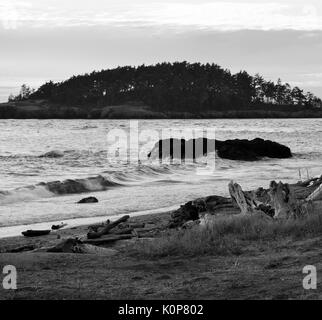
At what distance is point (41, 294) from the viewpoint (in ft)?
23.2

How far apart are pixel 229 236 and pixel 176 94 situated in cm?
16428

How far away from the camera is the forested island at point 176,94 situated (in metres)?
168

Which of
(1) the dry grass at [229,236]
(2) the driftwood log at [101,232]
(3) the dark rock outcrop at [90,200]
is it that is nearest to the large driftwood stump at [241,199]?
(1) the dry grass at [229,236]

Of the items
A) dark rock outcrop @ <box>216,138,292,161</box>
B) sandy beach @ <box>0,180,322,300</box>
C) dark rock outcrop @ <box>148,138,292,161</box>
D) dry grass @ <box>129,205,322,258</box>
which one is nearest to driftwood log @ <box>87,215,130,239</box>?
sandy beach @ <box>0,180,322,300</box>

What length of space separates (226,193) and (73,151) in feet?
75.5

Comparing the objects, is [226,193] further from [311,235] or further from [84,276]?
[84,276]

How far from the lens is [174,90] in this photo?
575 feet

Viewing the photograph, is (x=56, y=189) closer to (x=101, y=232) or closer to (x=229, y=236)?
(x=101, y=232)

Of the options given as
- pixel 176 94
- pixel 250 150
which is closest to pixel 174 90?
pixel 176 94

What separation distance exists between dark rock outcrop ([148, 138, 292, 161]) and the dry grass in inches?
979

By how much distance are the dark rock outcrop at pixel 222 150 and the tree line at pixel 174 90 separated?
129 metres

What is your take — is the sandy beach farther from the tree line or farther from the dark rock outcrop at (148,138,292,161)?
the tree line

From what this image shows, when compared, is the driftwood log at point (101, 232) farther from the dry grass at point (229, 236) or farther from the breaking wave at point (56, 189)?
the breaking wave at point (56, 189)

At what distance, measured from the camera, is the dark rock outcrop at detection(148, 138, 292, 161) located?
35.7m
